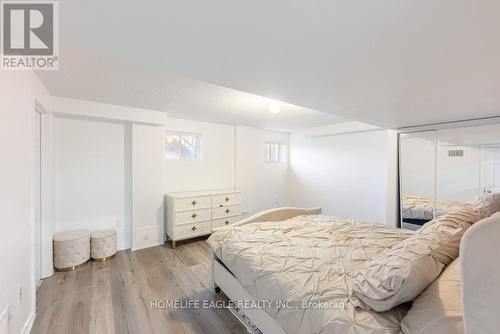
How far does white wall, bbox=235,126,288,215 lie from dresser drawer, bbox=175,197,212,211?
0.98 meters

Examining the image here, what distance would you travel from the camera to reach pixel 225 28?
1.05 meters

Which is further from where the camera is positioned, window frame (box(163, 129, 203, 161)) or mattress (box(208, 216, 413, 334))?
window frame (box(163, 129, 203, 161))

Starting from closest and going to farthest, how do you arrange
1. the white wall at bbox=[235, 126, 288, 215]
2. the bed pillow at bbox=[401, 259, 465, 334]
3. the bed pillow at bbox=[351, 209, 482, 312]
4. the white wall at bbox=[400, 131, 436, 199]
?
the bed pillow at bbox=[401, 259, 465, 334] < the bed pillow at bbox=[351, 209, 482, 312] < the white wall at bbox=[400, 131, 436, 199] < the white wall at bbox=[235, 126, 288, 215]

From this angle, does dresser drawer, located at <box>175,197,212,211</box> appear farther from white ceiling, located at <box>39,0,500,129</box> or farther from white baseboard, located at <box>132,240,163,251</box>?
white ceiling, located at <box>39,0,500,129</box>

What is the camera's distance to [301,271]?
154cm

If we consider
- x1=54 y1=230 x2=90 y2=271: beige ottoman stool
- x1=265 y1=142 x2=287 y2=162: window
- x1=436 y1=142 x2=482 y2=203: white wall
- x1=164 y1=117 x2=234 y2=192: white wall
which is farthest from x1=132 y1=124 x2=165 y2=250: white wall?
x1=436 y1=142 x2=482 y2=203: white wall

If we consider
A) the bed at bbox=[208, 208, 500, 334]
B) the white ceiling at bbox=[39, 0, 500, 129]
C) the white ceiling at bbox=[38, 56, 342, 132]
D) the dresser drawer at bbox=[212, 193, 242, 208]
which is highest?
the white ceiling at bbox=[38, 56, 342, 132]

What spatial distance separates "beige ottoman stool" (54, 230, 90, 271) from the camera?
8.90 feet

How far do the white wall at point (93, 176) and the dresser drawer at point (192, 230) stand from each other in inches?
30.8

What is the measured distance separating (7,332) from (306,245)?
7.24ft

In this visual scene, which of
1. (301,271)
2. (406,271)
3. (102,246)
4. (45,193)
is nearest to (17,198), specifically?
(45,193)

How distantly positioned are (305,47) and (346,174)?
3801 mm

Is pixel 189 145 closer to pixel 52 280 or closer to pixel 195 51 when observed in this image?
pixel 52 280

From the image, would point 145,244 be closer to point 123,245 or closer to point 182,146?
point 123,245
